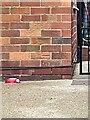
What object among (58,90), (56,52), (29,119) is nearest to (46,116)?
(29,119)

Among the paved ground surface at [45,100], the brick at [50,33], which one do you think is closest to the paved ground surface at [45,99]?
the paved ground surface at [45,100]

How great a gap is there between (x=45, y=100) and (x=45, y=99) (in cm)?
7

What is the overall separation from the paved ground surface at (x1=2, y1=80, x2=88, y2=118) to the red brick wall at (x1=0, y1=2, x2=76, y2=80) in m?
0.34

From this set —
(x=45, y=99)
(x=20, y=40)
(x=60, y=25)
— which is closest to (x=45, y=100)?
(x=45, y=99)

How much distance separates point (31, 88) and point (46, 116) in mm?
1716

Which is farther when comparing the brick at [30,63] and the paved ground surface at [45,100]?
the brick at [30,63]

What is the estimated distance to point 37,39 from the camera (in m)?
7.57

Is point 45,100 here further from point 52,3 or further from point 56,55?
point 52,3

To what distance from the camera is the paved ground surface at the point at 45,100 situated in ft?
17.2

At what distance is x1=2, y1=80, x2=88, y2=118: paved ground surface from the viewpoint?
5.25m

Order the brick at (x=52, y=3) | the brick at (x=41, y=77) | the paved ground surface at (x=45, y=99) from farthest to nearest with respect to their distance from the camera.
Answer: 1. the brick at (x=41, y=77)
2. the brick at (x=52, y=3)
3. the paved ground surface at (x=45, y=99)

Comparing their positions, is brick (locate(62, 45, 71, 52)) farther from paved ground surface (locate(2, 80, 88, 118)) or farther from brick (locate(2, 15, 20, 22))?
brick (locate(2, 15, 20, 22))

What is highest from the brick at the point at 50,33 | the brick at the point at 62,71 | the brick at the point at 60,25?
the brick at the point at 60,25

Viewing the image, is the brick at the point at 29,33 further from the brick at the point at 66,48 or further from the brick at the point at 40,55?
the brick at the point at 66,48
